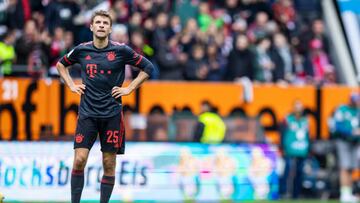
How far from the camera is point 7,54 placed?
63.2 feet

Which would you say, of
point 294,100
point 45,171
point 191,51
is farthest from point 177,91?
point 45,171

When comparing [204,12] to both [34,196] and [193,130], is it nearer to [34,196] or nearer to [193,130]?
[193,130]

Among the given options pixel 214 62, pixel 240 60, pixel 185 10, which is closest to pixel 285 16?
pixel 185 10

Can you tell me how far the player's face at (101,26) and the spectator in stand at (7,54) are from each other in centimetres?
791

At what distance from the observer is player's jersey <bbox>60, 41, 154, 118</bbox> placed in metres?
11.8

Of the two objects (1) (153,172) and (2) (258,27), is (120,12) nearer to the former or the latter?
(2) (258,27)

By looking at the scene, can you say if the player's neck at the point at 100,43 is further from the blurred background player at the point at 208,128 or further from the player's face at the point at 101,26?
the blurred background player at the point at 208,128

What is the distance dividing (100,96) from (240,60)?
400 inches

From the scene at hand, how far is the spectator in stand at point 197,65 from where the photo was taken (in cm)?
2116

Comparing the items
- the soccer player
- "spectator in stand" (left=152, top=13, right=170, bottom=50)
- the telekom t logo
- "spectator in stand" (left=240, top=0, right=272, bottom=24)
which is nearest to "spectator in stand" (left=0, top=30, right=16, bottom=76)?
"spectator in stand" (left=152, top=13, right=170, bottom=50)

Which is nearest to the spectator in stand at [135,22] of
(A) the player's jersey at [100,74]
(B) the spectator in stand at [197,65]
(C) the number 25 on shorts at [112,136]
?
(B) the spectator in stand at [197,65]

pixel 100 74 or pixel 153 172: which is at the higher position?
pixel 100 74

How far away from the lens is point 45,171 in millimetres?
16547

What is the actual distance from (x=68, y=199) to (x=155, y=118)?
3.49 metres
